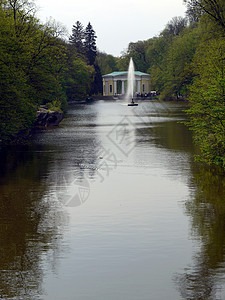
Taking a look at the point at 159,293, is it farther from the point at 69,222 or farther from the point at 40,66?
the point at 40,66

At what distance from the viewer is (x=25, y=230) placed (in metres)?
13.5

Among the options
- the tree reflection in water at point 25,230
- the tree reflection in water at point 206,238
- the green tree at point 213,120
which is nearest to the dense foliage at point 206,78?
the green tree at point 213,120

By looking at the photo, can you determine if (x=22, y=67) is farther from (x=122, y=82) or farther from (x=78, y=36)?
(x=122, y=82)

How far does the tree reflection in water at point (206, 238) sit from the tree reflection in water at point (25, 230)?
9.91 ft

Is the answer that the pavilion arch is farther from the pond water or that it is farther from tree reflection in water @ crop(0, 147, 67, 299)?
tree reflection in water @ crop(0, 147, 67, 299)

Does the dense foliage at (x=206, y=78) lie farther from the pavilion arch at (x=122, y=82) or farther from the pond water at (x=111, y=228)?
the pavilion arch at (x=122, y=82)

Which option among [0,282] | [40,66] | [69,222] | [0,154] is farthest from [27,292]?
[40,66]

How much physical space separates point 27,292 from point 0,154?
20.4 meters

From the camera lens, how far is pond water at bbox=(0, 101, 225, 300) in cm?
969

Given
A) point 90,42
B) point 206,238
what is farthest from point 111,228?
point 90,42

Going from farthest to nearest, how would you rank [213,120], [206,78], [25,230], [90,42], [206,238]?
1. [90,42]
2. [206,78]
3. [213,120]
4. [25,230]
5. [206,238]

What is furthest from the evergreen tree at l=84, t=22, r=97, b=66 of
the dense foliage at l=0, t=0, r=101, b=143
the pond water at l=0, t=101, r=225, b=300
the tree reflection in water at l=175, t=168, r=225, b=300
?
the tree reflection in water at l=175, t=168, r=225, b=300

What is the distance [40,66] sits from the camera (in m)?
41.5

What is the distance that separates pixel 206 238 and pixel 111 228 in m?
2.58
